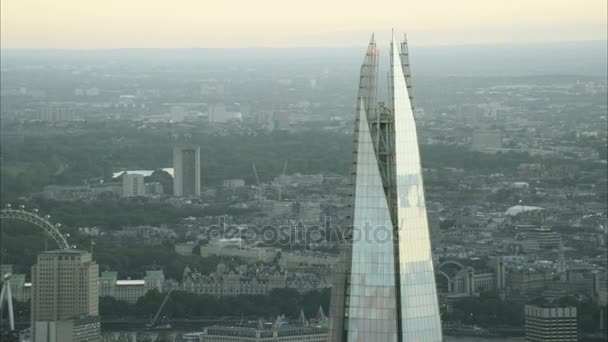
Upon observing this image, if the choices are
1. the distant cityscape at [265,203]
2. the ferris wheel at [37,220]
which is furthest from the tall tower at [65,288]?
the ferris wheel at [37,220]

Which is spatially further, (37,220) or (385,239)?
(37,220)

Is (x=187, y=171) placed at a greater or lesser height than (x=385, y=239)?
greater

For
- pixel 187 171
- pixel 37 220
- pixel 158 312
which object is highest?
pixel 187 171

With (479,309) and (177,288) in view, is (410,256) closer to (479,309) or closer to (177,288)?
(479,309)

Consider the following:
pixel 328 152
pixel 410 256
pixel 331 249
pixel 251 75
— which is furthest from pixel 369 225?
pixel 251 75

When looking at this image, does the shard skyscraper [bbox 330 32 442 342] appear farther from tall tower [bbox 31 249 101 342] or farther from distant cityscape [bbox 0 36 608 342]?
tall tower [bbox 31 249 101 342]
